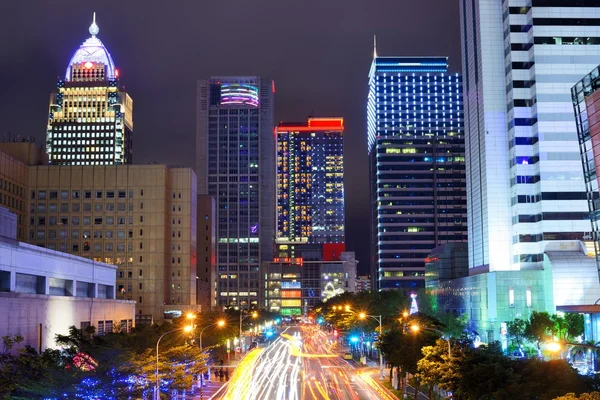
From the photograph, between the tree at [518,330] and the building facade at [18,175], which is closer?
the tree at [518,330]

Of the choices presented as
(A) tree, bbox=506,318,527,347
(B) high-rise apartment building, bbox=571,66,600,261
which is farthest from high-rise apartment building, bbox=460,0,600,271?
(B) high-rise apartment building, bbox=571,66,600,261

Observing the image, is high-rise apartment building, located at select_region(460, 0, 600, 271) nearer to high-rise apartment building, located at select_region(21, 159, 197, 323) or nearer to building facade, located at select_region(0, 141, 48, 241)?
high-rise apartment building, located at select_region(21, 159, 197, 323)

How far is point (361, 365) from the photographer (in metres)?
122

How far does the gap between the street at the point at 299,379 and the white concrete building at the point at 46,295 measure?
19.6m

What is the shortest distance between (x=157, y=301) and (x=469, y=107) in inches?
3226

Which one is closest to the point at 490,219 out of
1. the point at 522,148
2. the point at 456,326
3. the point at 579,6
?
the point at 522,148

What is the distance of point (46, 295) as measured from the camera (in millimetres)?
80438

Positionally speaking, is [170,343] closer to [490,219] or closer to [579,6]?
[490,219]

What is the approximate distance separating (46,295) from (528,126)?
9451 cm

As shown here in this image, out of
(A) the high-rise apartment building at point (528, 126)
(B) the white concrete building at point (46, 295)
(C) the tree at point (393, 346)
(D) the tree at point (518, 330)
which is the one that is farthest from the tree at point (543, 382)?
(A) the high-rise apartment building at point (528, 126)

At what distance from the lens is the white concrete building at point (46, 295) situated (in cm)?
7212

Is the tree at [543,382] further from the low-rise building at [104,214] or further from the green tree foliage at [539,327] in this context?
the low-rise building at [104,214]

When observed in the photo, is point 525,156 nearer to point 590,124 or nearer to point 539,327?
point 539,327

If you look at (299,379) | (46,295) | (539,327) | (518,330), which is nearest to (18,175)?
(46,295)
